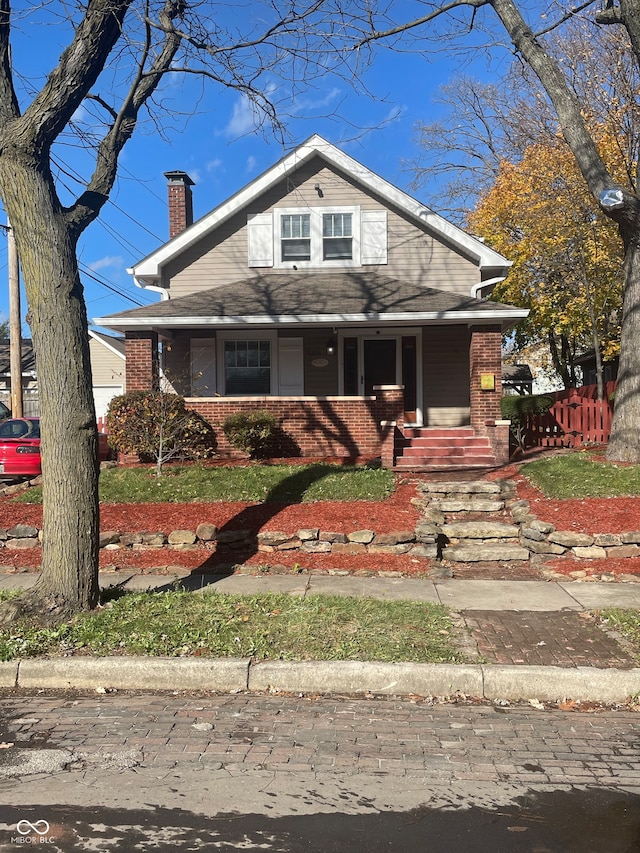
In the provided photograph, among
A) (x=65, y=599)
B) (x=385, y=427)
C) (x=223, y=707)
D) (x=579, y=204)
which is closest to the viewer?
(x=223, y=707)

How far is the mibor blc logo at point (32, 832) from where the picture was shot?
302cm

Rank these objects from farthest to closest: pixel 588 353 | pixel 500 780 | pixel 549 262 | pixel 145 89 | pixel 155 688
Answer: 1. pixel 588 353
2. pixel 549 262
3. pixel 145 89
4. pixel 155 688
5. pixel 500 780

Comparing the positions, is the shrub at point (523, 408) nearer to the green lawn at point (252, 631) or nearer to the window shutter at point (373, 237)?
the window shutter at point (373, 237)

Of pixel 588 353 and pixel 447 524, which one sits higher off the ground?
pixel 588 353

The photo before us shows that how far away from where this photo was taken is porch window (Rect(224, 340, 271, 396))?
615 inches

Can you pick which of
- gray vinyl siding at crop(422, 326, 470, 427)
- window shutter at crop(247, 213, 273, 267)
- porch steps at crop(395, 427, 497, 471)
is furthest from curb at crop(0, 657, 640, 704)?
window shutter at crop(247, 213, 273, 267)

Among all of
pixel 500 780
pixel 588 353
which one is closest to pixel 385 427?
pixel 500 780

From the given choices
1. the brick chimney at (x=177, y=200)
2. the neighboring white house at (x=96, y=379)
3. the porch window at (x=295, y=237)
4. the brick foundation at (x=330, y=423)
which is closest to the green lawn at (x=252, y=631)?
the brick foundation at (x=330, y=423)

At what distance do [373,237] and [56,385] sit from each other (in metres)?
11.4

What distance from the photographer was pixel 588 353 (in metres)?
26.6

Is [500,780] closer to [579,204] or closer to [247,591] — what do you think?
[247,591]

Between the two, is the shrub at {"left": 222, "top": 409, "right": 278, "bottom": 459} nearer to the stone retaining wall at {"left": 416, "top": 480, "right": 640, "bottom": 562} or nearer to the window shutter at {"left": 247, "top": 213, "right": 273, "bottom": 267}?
the stone retaining wall at {"left": 416, "top": 480, "right": 640, "bottom": 562}

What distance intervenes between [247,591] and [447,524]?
3.34 m

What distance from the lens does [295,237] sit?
52.1ft
